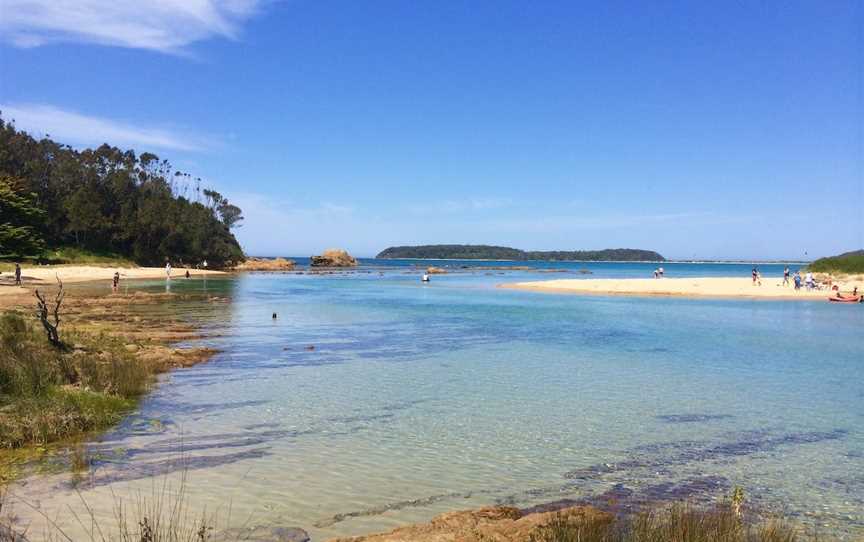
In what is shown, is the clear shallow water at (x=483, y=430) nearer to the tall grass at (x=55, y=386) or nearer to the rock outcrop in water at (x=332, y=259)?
the tall grass at (x=55, y=386)

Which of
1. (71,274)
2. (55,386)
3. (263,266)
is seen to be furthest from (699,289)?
(263,266)

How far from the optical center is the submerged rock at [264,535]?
7.27 meters

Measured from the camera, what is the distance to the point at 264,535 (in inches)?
293

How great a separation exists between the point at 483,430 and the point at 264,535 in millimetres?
6144

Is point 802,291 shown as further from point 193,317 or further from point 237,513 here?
point 237,513

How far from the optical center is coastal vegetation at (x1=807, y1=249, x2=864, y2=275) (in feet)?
225

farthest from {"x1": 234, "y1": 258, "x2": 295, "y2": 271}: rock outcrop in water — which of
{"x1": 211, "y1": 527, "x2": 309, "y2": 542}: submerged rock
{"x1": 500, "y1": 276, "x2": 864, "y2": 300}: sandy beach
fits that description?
{"x1": 211, "y1": 527, "x2": 309, "y2": 542}: submerged rock

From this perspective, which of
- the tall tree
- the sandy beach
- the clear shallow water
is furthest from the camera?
the sandy beach

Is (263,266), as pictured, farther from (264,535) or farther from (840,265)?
(264,535)

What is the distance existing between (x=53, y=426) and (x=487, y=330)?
2336 cm

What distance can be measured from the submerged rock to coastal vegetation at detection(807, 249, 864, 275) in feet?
254

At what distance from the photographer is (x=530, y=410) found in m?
14.4

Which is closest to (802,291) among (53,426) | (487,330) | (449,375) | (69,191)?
(487,330)

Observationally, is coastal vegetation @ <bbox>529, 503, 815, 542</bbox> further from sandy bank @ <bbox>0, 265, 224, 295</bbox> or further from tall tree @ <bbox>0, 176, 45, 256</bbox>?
sandy bank @ <bbox>0, 265, 224, 295</bbox>
